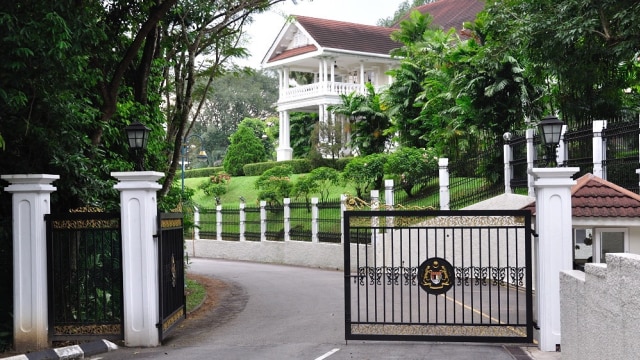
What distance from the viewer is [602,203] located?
13180 mm

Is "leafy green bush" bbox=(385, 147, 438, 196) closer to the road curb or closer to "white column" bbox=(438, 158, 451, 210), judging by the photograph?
"white column" bbox=(438, 158, 451, 210)

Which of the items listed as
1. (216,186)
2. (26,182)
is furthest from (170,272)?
(216,186)

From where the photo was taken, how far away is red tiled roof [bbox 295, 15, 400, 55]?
146 ft

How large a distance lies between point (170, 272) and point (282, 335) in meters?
1.97

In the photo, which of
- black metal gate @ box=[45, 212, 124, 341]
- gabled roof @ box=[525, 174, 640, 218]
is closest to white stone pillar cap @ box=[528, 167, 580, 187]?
gabled roof @ box=[525, 174, 640, 218]

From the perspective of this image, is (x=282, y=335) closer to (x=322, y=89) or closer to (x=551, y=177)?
(x=551, y=177)

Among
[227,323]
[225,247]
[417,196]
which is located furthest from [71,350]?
[225,247]

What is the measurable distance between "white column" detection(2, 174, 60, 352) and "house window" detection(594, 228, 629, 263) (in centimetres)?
878

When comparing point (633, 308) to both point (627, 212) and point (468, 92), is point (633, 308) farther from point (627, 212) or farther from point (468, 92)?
point (468, 92)

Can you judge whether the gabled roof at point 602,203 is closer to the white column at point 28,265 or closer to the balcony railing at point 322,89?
the white column at point 28,265

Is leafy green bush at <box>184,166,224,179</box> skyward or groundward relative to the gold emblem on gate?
skyward

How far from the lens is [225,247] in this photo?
32.8 m

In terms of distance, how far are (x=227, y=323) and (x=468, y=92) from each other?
1397cm

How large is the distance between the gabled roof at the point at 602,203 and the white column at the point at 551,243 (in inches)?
101
